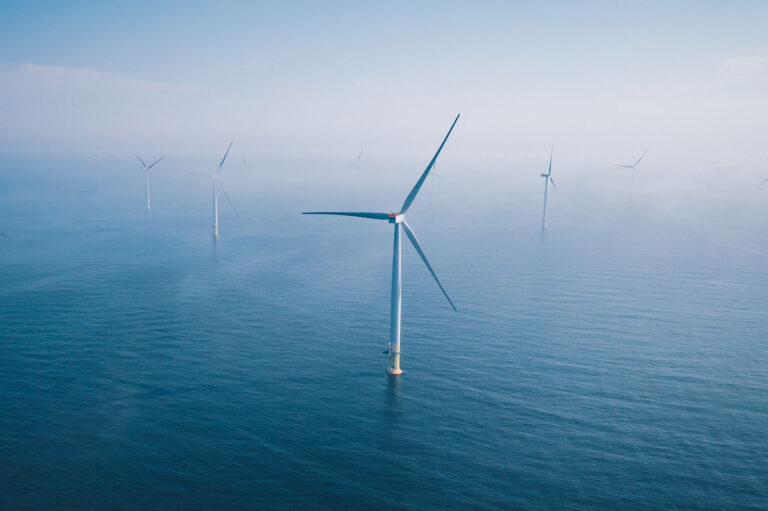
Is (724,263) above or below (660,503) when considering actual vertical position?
above

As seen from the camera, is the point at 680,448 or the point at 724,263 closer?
the point at 680,448

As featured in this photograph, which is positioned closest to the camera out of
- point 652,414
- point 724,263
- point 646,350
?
point 652,414

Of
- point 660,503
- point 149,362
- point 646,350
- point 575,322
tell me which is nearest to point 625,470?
point 660,503

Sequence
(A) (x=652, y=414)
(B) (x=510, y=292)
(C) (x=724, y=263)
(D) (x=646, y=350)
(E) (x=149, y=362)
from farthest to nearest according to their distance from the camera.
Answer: (C) (x=724, y=263)
(B) (x=510, y=292)
(D) (x=646, y=350)
(E) (x=149, y=362)
(A) (x=652, y=414)

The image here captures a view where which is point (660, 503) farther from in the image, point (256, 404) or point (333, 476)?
point (256, 404)

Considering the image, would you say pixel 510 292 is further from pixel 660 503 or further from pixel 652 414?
pixel 660 503

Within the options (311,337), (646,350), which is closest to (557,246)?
(646,350)
